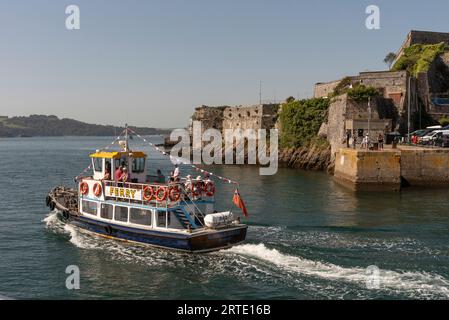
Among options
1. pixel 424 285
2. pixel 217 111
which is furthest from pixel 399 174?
pixel 217 111

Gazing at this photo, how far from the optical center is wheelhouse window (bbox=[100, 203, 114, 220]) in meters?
25.1

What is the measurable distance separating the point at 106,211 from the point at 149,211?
3229 millimetres

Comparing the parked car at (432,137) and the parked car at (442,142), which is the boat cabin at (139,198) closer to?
the parked car at (442,142)

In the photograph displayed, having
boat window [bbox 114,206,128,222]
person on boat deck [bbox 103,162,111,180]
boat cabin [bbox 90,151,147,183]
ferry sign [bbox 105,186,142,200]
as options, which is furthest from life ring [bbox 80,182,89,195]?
boat window [bbox 114,206,128,222]

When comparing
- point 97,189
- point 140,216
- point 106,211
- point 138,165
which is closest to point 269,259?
point 140,216

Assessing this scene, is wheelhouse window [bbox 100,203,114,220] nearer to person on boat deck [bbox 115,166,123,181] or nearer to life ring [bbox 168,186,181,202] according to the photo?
person on boat deck [bbox 115,166,123,181]

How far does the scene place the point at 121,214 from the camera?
24594mm

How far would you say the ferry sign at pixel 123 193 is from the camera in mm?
23734

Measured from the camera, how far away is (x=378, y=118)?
5372 cm

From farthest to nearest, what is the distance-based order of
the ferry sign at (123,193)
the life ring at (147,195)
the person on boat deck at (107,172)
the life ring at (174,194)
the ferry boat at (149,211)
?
the person on boat deck at (107,172)
the ferry sign at (123,193)
the life ring at (147,195)
the life ring at (174,194)
the ferry boat at (149,211)

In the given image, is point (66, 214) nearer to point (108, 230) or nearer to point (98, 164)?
point (98, 164)

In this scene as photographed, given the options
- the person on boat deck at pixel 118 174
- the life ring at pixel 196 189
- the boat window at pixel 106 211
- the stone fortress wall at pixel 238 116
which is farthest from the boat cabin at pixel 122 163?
the stone fortress wall at pixel 238 116

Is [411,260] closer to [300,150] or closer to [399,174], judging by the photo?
[399,174]

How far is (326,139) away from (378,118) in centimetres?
766
